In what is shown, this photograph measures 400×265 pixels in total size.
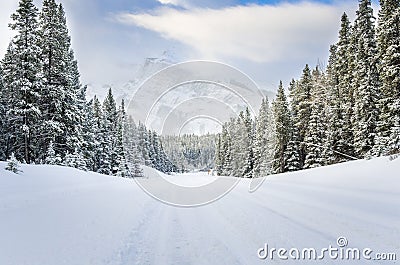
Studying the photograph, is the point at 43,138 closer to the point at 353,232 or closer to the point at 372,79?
the point at 353,232

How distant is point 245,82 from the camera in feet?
21.6

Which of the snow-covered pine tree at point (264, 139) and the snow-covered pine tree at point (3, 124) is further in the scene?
the snow-covered pine tree at point (264, 139)

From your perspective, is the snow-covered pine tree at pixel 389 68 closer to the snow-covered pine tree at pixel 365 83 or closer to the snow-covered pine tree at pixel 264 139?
the snow-covered pine tree at pixel 365 83

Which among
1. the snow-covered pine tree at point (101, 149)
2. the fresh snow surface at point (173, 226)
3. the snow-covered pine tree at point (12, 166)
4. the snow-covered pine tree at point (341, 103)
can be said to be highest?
the snow-covered pine tree at point (341, 103)

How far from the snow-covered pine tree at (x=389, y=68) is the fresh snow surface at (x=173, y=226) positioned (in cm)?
1108

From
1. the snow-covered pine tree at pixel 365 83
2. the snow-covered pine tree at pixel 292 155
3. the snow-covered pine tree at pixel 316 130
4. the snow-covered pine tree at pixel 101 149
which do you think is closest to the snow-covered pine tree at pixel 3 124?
the snow-covered pine tree at pixel 101 149

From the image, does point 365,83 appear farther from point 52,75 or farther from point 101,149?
point 101,149

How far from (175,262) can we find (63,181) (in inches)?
407

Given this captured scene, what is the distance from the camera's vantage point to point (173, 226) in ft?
25.1

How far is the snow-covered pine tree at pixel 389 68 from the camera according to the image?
2100 centimetres

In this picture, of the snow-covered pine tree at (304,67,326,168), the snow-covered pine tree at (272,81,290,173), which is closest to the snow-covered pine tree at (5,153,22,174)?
the snow-covered pine tree at (304,67,326,168)

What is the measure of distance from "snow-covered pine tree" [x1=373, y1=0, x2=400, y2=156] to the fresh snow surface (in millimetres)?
11077

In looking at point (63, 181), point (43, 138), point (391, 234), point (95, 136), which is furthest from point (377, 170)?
point (95, 136)

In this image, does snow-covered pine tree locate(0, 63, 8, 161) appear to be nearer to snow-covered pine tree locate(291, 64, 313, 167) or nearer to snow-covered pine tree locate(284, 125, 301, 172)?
snow-covered pine tree locate(284, 125, 301, 172)
